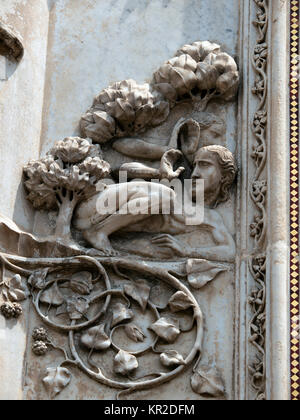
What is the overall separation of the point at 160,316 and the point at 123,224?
61cm

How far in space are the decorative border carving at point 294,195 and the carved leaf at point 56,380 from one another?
1269 millimetres

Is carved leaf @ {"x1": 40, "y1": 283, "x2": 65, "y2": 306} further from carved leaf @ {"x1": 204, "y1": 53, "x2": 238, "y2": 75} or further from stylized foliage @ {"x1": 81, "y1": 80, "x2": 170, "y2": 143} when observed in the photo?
carved leaf @ {"x1": 204, "y1": 53, "x2": 238, "y2": 75}

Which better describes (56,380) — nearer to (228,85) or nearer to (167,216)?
(167,216)

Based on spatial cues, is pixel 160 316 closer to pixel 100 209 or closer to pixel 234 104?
pixel 100 209

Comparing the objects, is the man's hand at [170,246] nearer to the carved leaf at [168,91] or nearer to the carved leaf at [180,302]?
the carved leaf at [180,302]

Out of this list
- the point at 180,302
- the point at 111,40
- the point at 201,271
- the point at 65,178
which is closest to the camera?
the point at 180,302

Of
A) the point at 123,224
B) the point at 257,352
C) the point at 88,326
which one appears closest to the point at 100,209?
the point at 123,224

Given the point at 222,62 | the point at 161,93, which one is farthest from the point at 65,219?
the point at 222,62

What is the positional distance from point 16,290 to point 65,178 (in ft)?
2.42

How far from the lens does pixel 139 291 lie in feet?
24.2

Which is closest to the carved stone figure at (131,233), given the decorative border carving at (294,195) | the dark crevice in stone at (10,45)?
the decorative border carving at (294,195)

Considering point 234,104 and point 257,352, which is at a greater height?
point 234,104

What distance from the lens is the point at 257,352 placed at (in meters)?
7.18

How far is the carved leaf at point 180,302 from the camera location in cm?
731
